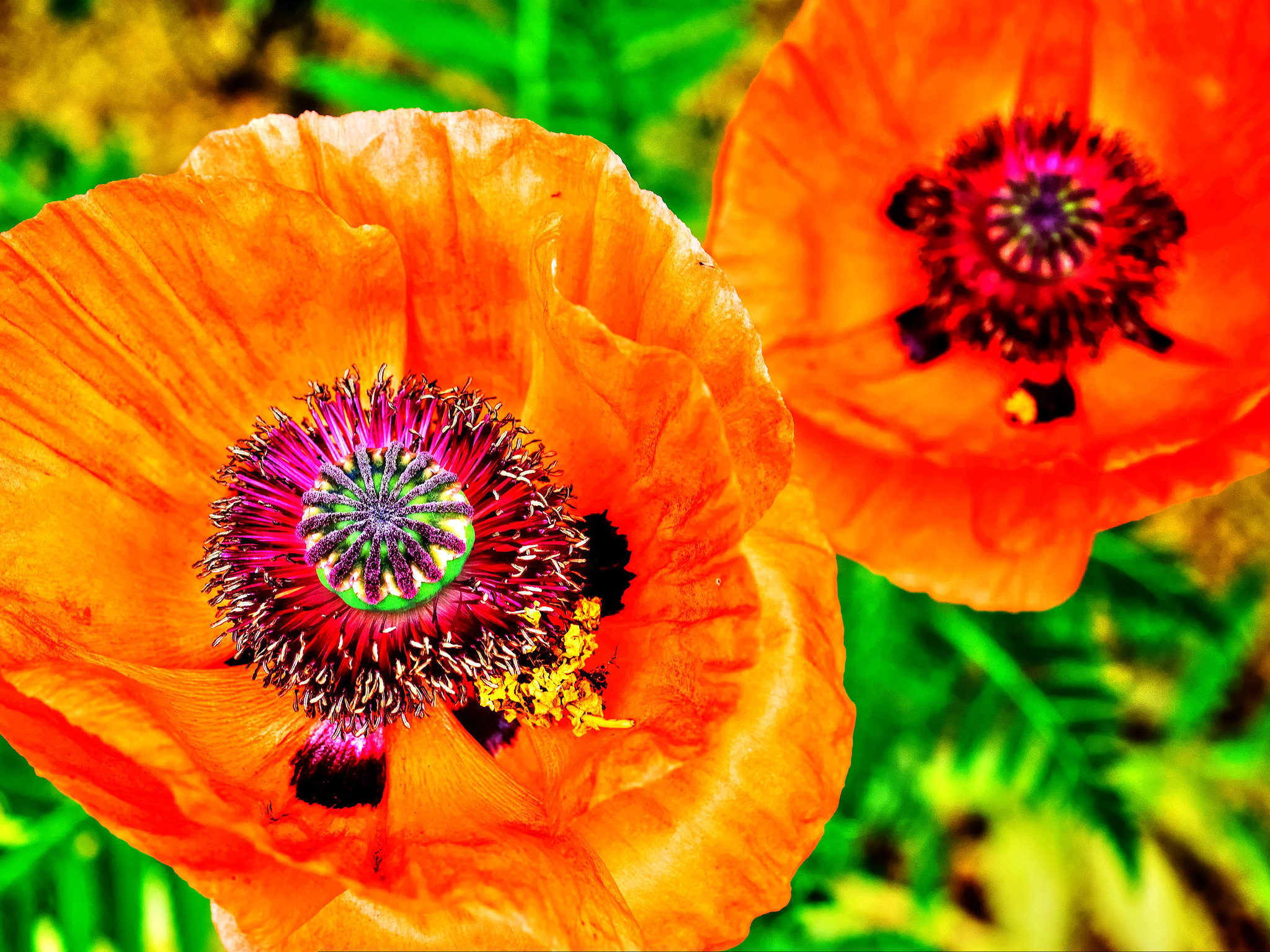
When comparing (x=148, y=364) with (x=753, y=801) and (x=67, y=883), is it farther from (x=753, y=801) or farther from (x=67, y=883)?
(x=67, y=883)

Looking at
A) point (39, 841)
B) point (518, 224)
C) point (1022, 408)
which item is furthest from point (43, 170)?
point (1022, 408)

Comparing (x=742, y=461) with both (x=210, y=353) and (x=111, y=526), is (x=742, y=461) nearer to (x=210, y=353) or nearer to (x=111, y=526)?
(x=210, y=353)

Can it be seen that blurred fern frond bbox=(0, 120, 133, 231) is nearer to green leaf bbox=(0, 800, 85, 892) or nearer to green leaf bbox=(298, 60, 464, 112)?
green leaf bbox=(298, 60, 464, 112)

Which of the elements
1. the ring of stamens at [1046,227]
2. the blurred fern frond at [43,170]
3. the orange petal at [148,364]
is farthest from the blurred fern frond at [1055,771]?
the blurred fern frond at [43,170]

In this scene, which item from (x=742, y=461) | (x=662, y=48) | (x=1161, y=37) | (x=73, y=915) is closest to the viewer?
(x=742, y=461)

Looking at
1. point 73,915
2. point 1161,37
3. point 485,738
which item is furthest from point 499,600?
point 1161,37
